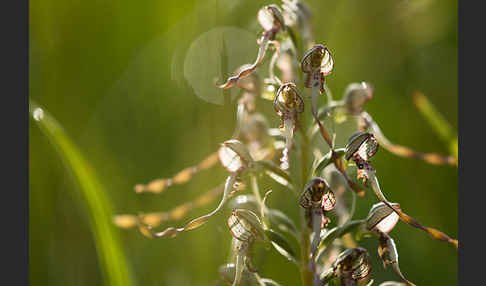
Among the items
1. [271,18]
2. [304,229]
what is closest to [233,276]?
[304,229]

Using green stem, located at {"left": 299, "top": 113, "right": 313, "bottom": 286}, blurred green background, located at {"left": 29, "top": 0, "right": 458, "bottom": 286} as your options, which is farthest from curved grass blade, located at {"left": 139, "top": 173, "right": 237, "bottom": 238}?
blurred green background, located at {"left": 29, "top": 0, "right": 458, "bottom": 286}

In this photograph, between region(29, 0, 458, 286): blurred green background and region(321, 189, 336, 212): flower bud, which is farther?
region(29, 0, 458, 286): blurred green background

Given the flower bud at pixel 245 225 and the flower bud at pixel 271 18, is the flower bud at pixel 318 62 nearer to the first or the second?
the flower bud at pixel 271 18

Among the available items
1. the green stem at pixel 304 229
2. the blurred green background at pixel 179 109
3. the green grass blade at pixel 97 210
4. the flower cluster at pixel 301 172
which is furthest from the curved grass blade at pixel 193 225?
the blurred green background at pixel 179 109

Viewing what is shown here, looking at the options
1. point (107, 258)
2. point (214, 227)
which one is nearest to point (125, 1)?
point (214, 227)

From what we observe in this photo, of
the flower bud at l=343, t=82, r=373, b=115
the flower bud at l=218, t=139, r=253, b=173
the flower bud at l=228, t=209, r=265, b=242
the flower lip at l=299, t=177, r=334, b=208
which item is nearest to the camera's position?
the flower lip at l=299, t=177, r=334, b=208

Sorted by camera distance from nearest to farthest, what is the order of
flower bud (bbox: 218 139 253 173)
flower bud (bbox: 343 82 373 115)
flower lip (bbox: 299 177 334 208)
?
1. flower lip (bbox: 299 177 334 208)
2. flower bud (bbox: 218 139 253 173)
3. flower bud (bbox: 343 82 373 115)

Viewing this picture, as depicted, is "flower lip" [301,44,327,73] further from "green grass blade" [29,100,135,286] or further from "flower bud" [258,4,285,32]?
"green grass blade" [29,100,135,286]
